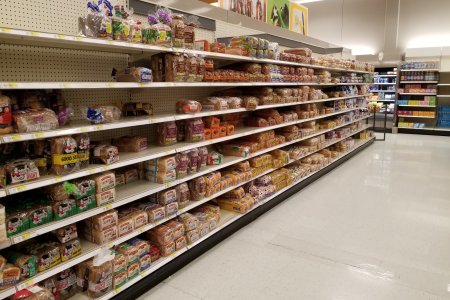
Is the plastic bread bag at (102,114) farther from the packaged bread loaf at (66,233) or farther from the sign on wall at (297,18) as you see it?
the sign on wall at (297,18)

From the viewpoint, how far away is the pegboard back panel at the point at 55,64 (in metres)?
2.12

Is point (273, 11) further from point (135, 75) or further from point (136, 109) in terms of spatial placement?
point (135, 75)

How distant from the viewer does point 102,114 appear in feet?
7.27

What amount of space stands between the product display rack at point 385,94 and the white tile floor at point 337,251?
6.73 m

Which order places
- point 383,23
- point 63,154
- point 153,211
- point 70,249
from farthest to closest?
1. point 383,23
2. point 153,211
3. point 70,249
4. point 63,154

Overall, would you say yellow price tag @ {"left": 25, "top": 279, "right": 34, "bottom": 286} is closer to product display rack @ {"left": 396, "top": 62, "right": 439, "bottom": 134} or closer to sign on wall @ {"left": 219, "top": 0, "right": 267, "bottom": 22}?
sign on wall @ {"left": 219, "top": 0, "right": 267, "bottom": 22}

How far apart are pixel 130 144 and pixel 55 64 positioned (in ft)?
2.61

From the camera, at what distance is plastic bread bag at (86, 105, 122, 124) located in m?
2.17

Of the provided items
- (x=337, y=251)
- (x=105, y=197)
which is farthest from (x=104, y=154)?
(x=337, y=251)

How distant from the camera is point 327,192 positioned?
4930 millimetres

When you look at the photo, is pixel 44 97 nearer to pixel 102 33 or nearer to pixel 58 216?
pixel 102 33

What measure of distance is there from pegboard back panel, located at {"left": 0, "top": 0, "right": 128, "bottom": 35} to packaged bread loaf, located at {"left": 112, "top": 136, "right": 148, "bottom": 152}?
88 centimetres

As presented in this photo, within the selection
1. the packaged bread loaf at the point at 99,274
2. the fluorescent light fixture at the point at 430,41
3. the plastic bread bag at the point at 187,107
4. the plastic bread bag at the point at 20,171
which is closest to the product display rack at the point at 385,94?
the fluorescent light fixture at the point at 430,41

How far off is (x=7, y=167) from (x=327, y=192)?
4.18m
